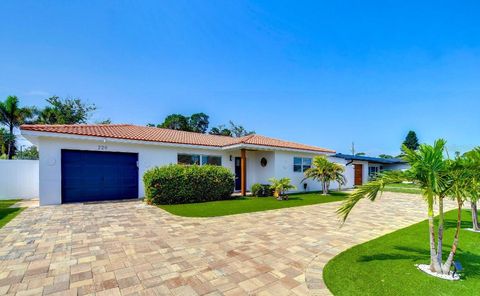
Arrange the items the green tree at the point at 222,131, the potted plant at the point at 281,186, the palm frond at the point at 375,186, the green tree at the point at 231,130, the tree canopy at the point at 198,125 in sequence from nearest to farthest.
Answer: the palm frond at the point at 375,186 < the potted plant at the point at 281,186 < the tree canopy at the point at 198,125 < the green tree at the point at 222,131 < the green tree at the point at 231,130

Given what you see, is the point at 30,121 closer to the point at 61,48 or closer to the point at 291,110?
the point at 61,48

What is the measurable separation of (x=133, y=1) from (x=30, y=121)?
2665cm

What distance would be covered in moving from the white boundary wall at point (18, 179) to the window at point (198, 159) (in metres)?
8.46

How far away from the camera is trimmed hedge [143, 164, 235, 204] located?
10.5 m

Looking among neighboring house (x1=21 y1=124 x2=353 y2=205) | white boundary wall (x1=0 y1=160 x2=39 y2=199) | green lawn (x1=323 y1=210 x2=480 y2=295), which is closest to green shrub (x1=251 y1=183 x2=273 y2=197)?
A: neighboring house (x1=21 y1=124 x2=353 y2=205)

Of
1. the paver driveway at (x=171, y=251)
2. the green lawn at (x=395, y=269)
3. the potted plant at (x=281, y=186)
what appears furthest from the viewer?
the potted plant at (x=281, y=186)

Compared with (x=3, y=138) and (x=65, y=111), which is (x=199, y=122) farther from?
(x=3, y=138)

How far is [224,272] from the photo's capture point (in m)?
3.63

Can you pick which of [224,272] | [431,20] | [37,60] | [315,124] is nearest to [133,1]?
[37,60]

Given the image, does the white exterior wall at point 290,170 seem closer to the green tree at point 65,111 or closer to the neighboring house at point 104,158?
the neighboring house at point 104,158

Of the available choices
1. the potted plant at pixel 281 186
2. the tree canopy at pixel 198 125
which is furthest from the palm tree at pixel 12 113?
the potted plant at pixel 281 186

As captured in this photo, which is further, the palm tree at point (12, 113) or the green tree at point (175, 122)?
the green tree at point (175, 122)

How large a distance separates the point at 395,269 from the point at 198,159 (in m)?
12.4

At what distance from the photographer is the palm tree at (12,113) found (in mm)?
23452
